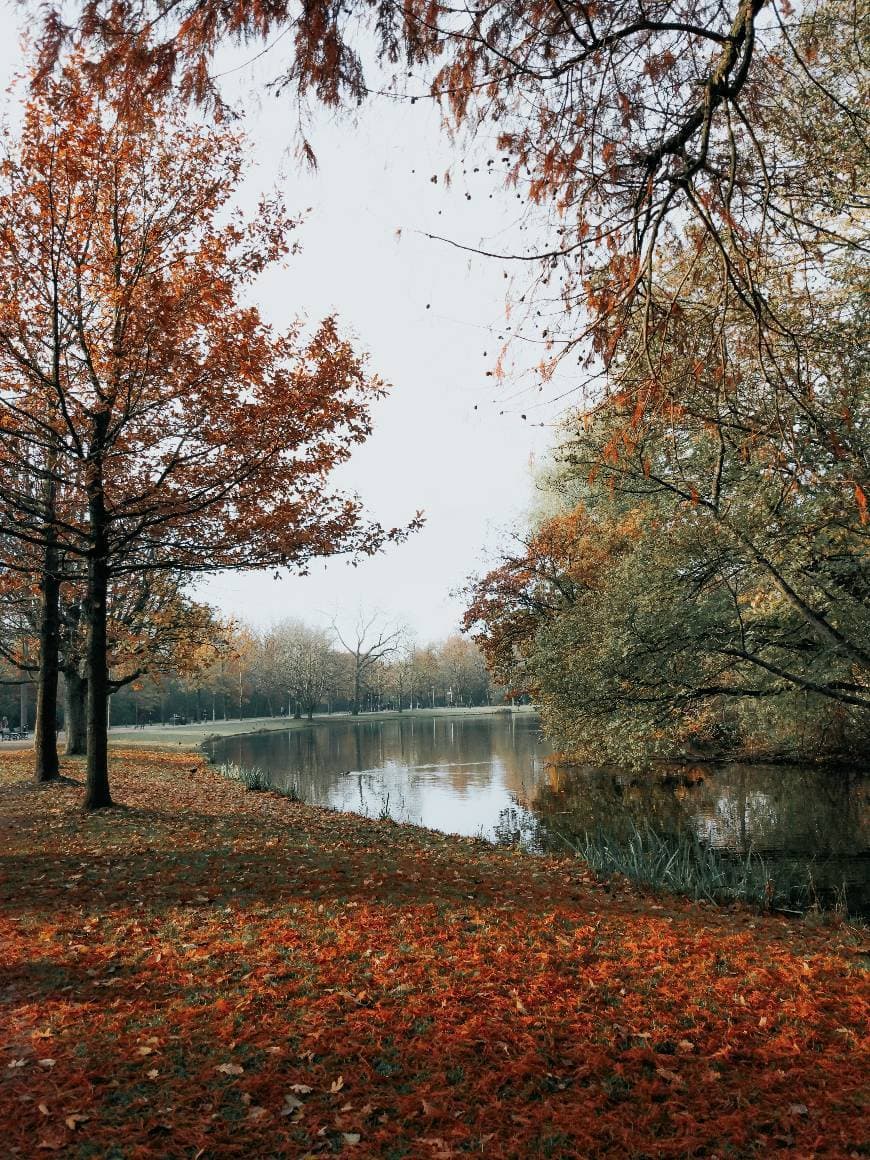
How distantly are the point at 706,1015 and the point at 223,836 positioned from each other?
21.5ft

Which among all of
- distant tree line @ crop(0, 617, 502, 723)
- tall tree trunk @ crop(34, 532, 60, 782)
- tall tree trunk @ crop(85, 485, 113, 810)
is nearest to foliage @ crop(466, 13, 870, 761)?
tall tree trunk @ crop(85, 485, 113, 810)

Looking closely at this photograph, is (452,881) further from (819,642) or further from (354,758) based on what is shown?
(354,758)

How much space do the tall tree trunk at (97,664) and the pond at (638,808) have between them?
17.0 ft

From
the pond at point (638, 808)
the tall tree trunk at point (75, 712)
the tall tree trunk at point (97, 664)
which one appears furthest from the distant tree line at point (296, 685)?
the tall tree trunk at point (97, 664)

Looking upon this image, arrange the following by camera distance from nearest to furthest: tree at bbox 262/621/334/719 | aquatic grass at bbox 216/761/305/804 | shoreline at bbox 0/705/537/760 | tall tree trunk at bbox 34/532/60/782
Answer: tall tree trunk at bbox 34/532/60/782
aquatic grass at bbox 216/761/305/804
shoreline at bbox 0/705/537/760
tree at bbox 262/621/334/719

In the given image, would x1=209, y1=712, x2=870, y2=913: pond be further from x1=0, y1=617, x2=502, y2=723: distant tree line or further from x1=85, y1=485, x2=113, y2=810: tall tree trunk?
x1=0, y1=617, x2=502, y2=723: distant tree line

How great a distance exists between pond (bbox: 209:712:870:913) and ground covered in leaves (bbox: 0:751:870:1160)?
8.86ft

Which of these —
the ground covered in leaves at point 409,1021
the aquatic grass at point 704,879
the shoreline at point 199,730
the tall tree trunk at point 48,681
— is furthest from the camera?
the shoreline at point 199,730

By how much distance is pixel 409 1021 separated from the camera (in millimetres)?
3947

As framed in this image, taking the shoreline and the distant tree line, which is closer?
the shoreline

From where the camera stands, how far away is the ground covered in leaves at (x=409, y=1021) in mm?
3037

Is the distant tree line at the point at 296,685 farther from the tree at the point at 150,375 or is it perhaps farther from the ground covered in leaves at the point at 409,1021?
the ground covered in leaves at the point at 409,1021

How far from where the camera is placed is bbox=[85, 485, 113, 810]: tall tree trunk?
35.2 ft

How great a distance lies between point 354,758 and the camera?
2975cm
